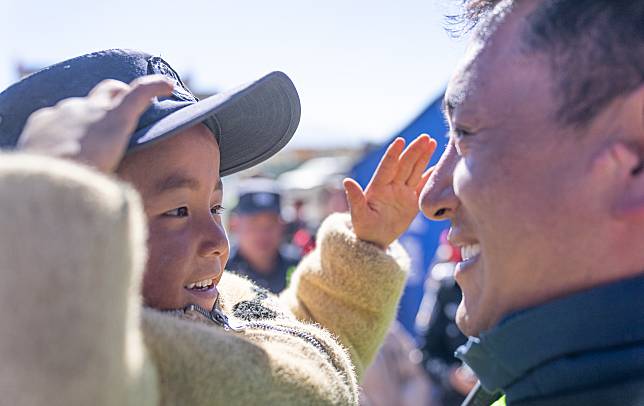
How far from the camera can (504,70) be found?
57.6 inches

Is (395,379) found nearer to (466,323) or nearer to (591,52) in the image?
(466,323)

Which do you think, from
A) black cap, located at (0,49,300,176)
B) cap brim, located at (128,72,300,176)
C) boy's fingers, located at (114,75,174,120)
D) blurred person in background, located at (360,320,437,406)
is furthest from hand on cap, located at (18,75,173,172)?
blurred person in background, located at (360,320,437,406)

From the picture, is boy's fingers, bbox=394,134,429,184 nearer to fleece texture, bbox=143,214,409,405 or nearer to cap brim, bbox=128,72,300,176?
fleece texture, bbox=143,214,409,405

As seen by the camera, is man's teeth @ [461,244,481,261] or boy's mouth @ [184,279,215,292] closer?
man's teeth @ [461,244,481,261]

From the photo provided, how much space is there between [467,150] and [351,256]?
94 centimetres

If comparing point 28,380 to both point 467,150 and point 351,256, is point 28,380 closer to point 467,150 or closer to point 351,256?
point 467,150

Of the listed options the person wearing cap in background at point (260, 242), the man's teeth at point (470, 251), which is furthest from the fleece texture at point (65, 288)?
the person wearing cap in background at point (260, 242)

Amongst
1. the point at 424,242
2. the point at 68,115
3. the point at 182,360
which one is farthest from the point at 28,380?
the point at 424,242

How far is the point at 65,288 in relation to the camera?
100 cm

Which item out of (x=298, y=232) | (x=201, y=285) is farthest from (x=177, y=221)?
(x=298, y=232)

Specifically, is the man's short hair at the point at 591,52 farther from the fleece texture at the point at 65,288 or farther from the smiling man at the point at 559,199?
the fleece texture at the point at 65,288

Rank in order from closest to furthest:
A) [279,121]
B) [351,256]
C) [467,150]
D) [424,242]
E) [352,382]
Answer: [467,150], [352,382], [279,121], [351,256], [424,242]

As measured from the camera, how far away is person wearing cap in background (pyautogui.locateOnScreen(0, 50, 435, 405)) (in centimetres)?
100

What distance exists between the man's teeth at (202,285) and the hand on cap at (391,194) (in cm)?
69
